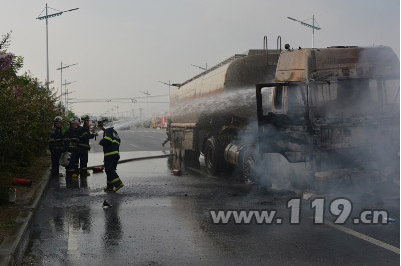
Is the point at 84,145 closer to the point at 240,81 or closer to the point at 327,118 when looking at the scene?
the point at 240,81

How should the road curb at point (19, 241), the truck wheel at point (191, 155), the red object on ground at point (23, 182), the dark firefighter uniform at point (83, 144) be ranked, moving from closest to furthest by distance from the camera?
the road curb at point (19, 241), the red object on ground at point (23, 182), the dark firefighter uniform at point (83, 144), the truck wheel at point (191, 155)

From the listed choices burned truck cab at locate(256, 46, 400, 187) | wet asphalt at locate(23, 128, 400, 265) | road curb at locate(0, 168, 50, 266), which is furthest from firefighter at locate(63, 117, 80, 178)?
burned truck cab at locate(256, 46, 400, 187)

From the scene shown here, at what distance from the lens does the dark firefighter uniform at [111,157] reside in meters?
11.7

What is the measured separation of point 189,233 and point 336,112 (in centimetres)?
362

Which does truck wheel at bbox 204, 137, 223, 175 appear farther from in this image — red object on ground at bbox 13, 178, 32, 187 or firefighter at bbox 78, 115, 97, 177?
red object on ground at bbox 13, 178, 32, 187

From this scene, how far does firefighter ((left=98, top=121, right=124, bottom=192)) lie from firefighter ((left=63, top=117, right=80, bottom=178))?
3.26 metres

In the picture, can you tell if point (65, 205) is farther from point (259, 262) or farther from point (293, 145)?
point (259, 262)

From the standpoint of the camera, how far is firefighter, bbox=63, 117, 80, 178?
48.8 feet

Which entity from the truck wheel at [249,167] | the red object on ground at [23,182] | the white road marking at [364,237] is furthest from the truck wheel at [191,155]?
the white road marking at [364,237]

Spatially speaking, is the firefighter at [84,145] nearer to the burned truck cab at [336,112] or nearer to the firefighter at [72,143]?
the firefighter at [72,143]

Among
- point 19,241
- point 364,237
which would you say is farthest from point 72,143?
point 364,237

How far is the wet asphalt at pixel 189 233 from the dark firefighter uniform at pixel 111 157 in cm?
27

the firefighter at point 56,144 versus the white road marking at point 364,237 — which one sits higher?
the firefighter at point 56,144

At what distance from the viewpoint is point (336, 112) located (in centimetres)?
922
